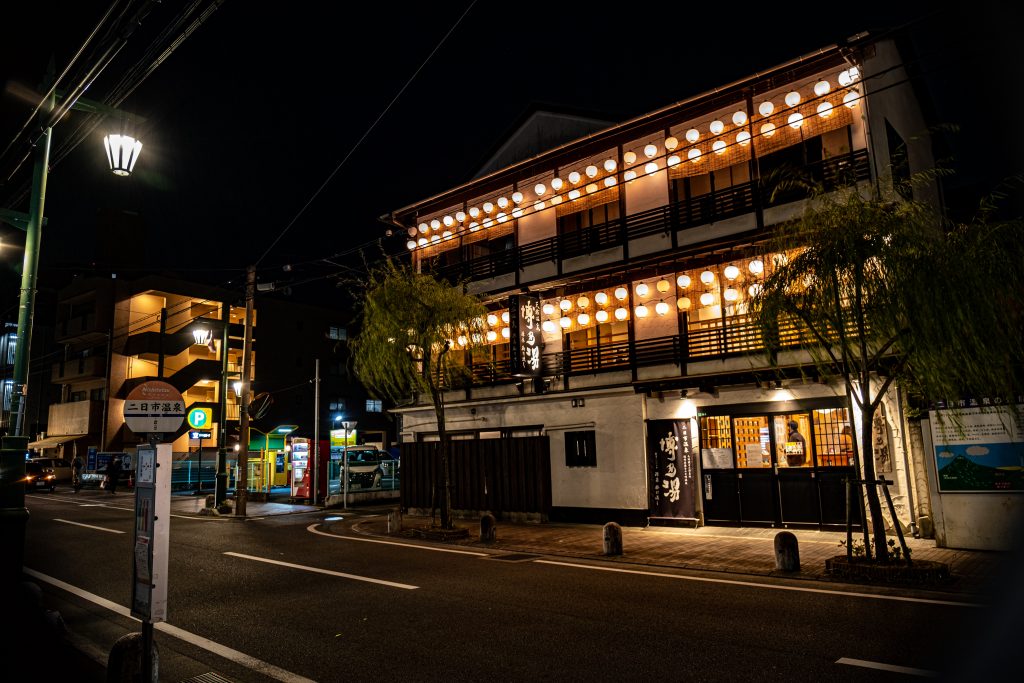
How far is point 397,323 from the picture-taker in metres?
15.8

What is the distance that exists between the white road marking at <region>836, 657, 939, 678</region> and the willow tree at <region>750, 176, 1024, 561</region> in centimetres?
432

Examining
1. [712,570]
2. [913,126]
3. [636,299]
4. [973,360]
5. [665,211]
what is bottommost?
[712,570]

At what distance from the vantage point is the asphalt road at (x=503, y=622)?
228 inches

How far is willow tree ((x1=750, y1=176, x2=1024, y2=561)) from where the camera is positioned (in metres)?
9.04

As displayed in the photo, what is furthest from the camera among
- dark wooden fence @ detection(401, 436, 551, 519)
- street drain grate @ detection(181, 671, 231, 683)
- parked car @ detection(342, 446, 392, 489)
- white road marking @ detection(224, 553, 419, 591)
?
parked car @ detection(342, 446, 392, 489)

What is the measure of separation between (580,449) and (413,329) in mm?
6525

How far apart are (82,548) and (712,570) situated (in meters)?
13.7

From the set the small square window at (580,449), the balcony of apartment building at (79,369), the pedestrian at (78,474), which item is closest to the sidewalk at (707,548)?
the small square window at (580,449)

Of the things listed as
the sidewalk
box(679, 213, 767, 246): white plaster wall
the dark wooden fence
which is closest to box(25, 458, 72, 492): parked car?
the dark wooden fence

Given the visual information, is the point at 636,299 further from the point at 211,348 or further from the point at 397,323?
the point at 211,348

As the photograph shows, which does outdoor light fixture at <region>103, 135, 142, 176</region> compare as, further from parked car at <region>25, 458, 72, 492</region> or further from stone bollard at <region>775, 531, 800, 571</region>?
parked car at <region>25, 458, 72, 492</region>

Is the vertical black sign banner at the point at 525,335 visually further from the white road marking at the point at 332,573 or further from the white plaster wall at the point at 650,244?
the white road marking at the point at 332,573

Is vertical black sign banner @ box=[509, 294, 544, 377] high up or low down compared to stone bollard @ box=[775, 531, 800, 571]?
up

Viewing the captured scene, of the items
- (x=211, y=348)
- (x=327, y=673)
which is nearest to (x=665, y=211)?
(x=327, y=673)
